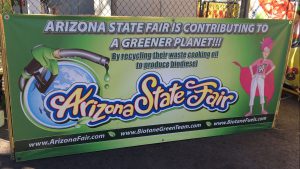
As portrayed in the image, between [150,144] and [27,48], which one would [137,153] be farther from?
[27,48]

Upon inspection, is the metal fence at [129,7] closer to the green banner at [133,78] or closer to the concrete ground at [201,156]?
the green banner at [133,78]

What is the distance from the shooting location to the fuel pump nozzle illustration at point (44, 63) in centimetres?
294

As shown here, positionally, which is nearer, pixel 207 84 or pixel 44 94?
pixel 44 94

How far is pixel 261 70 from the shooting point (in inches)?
156

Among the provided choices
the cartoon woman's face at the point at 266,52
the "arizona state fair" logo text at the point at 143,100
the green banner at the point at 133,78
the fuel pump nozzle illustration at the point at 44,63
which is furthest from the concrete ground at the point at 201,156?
the cartoon woman's face at the point at 266,52

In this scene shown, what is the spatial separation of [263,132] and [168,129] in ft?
4.71

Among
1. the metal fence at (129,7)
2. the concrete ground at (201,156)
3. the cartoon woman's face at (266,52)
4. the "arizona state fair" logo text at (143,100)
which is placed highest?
the metal fence at (129,7)

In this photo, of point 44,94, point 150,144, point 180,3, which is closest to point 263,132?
point 150,144

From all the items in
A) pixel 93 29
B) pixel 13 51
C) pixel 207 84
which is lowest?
pixel 207 84

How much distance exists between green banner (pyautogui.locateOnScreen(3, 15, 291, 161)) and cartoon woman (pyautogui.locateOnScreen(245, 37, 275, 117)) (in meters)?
0.01

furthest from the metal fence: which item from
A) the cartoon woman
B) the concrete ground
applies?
the concrete ground

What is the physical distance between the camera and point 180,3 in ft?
17.3

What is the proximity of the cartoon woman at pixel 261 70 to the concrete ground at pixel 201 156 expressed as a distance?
0.45m

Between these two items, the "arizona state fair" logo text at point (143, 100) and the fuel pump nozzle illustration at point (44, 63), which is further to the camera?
the "arizona state fair" logo text at point (143, 100)
